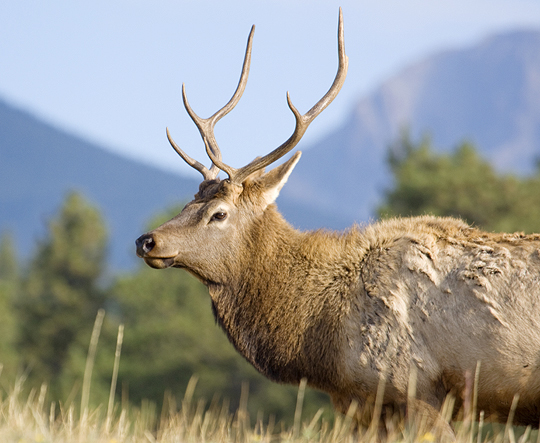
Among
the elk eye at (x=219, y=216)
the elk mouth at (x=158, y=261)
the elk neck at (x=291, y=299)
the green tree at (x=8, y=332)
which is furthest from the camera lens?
the green tree at (x=8, y=332)

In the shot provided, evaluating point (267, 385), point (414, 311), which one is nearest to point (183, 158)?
point (414, 311)

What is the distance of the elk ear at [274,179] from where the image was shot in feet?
20.7

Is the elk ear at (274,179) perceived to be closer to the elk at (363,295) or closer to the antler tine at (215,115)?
the elk at (363,295)

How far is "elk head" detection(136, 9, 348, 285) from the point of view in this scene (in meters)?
6.01

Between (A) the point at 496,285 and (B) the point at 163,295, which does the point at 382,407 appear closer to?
(A) the point at 496,285

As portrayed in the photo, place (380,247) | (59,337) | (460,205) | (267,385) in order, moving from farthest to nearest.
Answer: (59,337) < (267,385) < (460,205) < (380,247)

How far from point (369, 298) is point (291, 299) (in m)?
0.72

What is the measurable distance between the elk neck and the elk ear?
6.1 inches

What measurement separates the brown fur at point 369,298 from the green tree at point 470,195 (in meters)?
22.5

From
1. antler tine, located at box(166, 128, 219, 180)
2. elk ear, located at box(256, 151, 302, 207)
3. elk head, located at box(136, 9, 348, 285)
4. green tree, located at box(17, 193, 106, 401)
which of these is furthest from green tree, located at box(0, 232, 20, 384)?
elk ear, located at box(256, 151, 302, 207)

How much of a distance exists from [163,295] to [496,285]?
1602 inches

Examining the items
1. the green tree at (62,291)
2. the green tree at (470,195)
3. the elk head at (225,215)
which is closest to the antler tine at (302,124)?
the elk head at (225,215)

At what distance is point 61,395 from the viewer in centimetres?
3475

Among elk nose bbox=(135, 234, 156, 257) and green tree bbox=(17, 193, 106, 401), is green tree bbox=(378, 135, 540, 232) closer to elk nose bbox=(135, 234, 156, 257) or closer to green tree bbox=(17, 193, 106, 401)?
green tree bbox=(17, 193, 106, 401)
